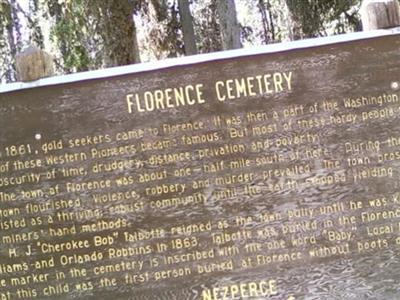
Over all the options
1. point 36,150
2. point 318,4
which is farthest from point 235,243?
point 318,4

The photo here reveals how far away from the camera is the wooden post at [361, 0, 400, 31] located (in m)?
3.98

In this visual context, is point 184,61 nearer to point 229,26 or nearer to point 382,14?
point 382,14

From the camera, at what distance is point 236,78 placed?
3924 mm

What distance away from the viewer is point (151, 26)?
12484mm

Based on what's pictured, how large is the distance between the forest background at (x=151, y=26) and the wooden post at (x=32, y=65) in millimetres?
3409

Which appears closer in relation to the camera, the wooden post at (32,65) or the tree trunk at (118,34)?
the wooden post at (32,65)

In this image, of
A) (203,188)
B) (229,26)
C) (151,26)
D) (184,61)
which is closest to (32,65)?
(184,61)

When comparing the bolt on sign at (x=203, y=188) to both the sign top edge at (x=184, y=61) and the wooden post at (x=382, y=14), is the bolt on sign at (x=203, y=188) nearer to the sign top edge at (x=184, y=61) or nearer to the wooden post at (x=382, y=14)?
the sign top edge at (x=184, y=61)

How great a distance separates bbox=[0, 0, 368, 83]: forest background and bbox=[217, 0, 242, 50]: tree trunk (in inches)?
0.7


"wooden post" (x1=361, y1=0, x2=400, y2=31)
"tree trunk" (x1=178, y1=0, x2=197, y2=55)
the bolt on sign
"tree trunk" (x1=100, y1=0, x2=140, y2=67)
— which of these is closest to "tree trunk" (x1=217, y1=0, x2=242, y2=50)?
"tree trunk" (x1=100, y1=0, x2=140, y2=67)

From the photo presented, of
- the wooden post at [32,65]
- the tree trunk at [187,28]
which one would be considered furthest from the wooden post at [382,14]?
the tree trunk at [187,28]

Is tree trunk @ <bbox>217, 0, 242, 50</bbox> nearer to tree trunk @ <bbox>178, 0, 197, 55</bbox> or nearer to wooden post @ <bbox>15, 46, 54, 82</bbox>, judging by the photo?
tree trunk @ <bbox>178, 0, 197, 55</bbox>

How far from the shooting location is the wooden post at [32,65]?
3.95 meters

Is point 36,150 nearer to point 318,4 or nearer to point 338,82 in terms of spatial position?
point 338,82
